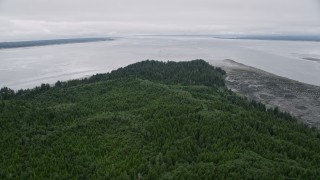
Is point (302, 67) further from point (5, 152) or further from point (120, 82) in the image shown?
point (5, 152)

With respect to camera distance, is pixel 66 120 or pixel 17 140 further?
pixel 66 120

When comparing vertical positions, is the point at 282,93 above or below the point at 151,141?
below

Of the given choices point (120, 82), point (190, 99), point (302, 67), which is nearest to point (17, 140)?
Answer: point (190, 99)

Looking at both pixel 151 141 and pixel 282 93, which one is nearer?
pixel 151 141

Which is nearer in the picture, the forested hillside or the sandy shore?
the forested hillside

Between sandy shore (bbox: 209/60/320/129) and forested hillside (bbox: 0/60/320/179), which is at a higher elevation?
forested hillside (bbox: 0/60/320/179)
